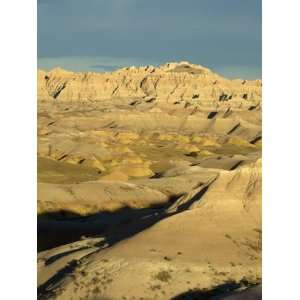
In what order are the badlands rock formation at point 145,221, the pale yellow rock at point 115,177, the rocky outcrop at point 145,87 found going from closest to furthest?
the badlands rock formation at point 145,221, the pale yellow rock at point 115,177, the rocky outcrop at point 145,87

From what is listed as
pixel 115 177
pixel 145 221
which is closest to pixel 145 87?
pixel 115 177

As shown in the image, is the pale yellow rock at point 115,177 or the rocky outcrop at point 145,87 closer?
the pale yellow rock at point 115,177

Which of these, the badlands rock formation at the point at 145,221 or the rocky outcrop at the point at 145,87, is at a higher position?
the rocky outcrop at the point at 145,87

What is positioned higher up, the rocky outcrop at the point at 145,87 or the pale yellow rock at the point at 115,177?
the rocky outcrop at the point at 145,87

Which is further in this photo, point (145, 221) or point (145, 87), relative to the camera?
point (145, 87)

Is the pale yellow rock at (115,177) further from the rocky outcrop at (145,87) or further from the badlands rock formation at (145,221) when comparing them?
the rocky outcrop at (145,87)

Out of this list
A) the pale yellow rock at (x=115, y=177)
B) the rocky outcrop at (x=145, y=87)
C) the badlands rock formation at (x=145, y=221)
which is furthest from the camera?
the rocky outcrop at (x=145, y=87)

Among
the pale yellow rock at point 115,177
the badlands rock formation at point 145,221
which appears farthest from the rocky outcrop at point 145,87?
the pale yellow rock at point 115,177

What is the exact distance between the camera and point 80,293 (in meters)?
14.5

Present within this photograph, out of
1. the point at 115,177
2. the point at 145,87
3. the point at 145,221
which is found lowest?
the point at 145,221

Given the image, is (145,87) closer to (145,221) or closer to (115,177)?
Answer: (115,177)
